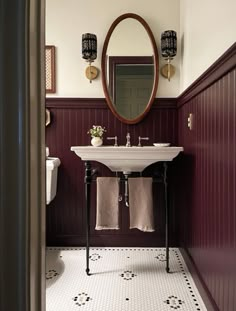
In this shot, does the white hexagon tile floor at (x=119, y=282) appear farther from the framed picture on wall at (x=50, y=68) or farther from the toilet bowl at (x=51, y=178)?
the framed picture on wall at (x=50, y=68)

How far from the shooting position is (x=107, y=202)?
228 cm

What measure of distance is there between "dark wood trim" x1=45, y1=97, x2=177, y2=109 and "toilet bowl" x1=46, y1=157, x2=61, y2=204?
19.0 inches

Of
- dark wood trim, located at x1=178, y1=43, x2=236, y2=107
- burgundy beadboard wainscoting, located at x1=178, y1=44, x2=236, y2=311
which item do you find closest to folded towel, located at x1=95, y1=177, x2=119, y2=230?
burgundy beadboard wainscoting, located at x1=178, y1=44, x2=236, y2=311

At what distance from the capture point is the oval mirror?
8.54ft

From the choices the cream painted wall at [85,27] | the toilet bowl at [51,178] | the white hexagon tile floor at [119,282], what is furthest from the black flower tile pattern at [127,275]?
the cream painted wall at [85,27]

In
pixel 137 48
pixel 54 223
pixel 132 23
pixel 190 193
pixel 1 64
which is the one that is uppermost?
pixel 132 23

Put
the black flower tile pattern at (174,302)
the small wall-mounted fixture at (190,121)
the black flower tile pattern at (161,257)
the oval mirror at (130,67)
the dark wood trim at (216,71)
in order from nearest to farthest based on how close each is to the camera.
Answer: the dark wood trim at (216,71), the black flower tile pattern at (174,302), the small wall-mounted fixture at (190,121), the black flower tile pattern at (161,257), the oval mirror at (130,67)

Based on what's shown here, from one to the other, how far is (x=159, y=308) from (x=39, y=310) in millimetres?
1371

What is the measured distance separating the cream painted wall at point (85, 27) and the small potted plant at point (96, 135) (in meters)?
0.31

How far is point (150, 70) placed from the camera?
262 centimetres

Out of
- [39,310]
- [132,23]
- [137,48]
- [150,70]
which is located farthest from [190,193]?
[39,310]

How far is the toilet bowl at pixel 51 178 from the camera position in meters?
2.35

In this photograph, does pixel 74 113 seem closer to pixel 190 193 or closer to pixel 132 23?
pixel 132 23

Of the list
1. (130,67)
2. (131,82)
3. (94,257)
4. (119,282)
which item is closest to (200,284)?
(119,282)
